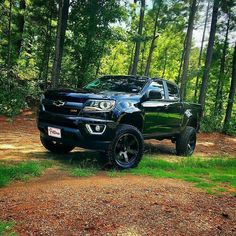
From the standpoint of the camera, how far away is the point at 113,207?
4527mm

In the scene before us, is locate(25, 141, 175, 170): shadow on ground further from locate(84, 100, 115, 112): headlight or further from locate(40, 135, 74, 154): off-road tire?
locate(84, 100, 115, 112): headlight

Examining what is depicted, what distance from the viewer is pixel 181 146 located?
33.1 ft

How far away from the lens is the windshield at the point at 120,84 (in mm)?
8031

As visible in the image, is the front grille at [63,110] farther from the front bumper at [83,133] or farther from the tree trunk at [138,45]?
the tree trunk at [138,45]

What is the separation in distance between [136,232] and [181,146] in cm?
648

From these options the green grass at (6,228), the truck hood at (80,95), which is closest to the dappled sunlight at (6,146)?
the truck hood at (80,95)

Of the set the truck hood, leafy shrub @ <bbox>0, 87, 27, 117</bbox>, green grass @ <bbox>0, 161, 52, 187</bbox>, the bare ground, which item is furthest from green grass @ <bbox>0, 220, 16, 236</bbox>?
leafy shrub @ <bbox>0, 87, 27, 117</bbox>

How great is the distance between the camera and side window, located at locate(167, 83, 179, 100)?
30.7 feet

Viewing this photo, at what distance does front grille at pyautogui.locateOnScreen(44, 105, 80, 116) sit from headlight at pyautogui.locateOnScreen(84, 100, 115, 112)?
0.22 meters

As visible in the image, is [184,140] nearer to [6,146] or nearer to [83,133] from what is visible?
[83,133]

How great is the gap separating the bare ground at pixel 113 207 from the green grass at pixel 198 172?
1.42 feet

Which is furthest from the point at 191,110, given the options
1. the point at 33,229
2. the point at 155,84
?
the point at 33,229

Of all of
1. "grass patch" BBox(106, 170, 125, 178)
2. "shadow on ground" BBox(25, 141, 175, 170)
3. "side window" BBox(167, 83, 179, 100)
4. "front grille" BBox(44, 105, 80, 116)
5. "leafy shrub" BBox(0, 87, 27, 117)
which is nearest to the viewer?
"grass patch" BBox(106, 170, 125, 178)

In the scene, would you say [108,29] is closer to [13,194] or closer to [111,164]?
[111,164]
